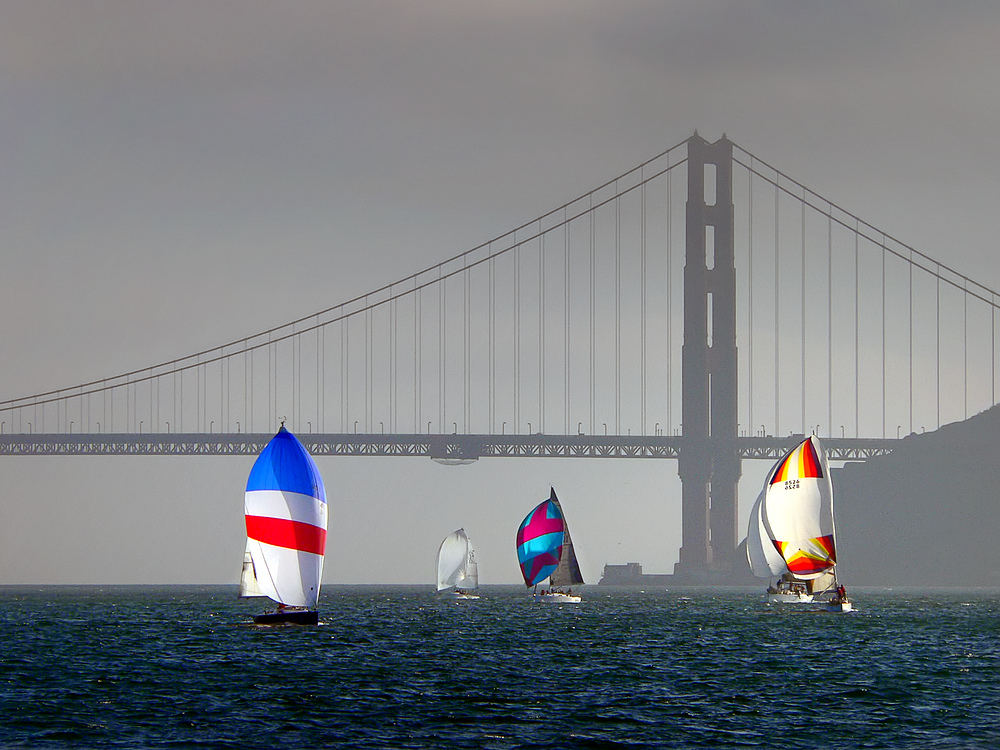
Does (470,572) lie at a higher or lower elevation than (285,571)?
lower

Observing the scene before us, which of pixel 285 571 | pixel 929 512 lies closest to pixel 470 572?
pixel 285 571

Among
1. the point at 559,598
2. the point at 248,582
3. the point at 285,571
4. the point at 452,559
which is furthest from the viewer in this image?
the point at 452,559

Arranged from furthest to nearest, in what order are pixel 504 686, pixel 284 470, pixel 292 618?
pixel 292 618 → pixel 284 470 → pixel 504 686

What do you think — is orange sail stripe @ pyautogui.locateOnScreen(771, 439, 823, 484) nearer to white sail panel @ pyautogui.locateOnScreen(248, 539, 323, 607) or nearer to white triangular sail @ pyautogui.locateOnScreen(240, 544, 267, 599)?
white triangular sail @ pyautogui.locateOnScreen(240, 544, 267, 599)

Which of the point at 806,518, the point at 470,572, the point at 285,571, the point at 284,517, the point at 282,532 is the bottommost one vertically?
the point at 470,572

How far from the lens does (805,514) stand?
77250 mm

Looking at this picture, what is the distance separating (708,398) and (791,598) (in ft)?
193

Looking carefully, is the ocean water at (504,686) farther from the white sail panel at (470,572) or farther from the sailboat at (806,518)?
the white sail panel at (470,572)

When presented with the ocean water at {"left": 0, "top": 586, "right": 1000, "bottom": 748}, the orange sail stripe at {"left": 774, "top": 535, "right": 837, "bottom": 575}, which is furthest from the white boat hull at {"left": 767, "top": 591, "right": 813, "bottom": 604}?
the ocean water at {"left": 0, "top": 586, "right": 1000, "bottom": 748}

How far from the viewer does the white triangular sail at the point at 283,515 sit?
51.3 metres

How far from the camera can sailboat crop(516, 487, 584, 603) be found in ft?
291

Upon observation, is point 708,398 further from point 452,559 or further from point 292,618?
point 292,618

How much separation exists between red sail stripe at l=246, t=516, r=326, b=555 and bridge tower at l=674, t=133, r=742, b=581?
90.9 metres

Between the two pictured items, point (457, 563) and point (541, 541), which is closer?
point (541, 541)
